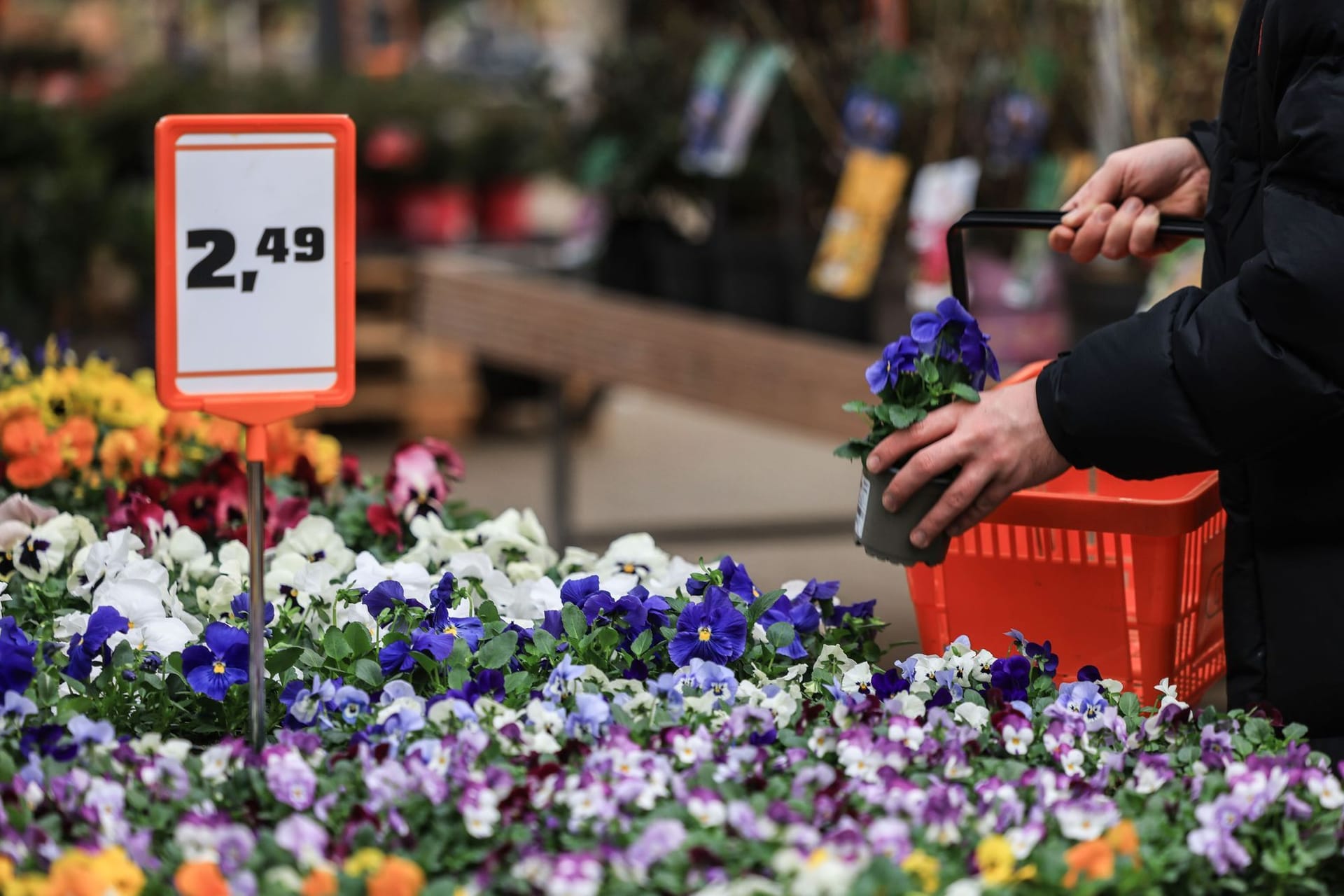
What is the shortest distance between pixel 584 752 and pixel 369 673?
232mm

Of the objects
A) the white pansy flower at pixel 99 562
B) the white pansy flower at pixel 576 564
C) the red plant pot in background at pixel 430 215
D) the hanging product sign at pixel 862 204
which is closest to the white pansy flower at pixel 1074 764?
the white pansy flower at pixel 576 564

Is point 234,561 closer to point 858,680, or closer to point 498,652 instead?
point 498,652

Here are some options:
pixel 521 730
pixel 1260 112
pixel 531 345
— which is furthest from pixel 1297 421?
pixel 531 345

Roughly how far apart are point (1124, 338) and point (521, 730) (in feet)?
1.91

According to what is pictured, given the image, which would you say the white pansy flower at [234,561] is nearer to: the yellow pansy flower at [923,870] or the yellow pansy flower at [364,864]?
the yellow pansy flower at [364,864]

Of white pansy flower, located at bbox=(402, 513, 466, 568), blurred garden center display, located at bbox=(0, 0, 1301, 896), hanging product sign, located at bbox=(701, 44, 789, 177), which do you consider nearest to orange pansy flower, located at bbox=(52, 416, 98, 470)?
blurred garden center display, located at bbox=(0, 0, 1301, 896)

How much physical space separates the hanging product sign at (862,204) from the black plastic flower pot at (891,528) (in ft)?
7.56

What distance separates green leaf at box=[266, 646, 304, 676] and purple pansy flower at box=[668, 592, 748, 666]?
31cm

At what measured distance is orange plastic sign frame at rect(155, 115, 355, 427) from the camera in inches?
47.4

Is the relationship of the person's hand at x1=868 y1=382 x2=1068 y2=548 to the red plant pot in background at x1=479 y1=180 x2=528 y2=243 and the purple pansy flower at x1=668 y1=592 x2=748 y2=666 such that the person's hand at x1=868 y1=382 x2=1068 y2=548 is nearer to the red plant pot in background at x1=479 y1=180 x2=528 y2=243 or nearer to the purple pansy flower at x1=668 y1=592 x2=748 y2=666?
the purple pansy flower at x1=668 y1=592 x2=748 y2=666

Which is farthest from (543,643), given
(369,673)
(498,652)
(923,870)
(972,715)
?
(923,870)

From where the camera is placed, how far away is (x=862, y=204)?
3750 mm

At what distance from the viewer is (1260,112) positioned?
1.40 meters

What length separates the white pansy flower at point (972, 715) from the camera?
1278 mm
